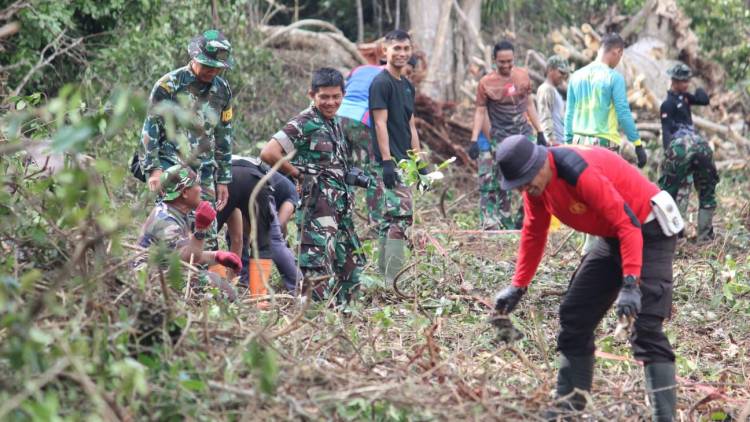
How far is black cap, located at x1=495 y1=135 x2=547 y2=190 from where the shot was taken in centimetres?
455

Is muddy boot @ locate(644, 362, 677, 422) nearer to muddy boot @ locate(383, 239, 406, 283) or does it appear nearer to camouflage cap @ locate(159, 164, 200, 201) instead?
camouflage cap @ locate(159, 164, 200, 201)

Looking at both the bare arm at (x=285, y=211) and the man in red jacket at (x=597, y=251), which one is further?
the bare arm at (x=285, y=211)

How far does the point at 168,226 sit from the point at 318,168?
1.14m

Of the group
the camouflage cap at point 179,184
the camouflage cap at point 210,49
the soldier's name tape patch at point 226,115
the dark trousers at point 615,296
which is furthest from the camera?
the soldier's name tape patch at point 226,115

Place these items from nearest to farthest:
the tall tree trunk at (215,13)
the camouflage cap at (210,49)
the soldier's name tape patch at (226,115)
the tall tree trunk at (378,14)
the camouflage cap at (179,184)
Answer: the camouflage cap at (179,184) → the camouflage cap at (210,49) → the soldier's name tape patch at (226,115) → the tall tree trunk at (215,13) → the tall tree trunk at (378,14)

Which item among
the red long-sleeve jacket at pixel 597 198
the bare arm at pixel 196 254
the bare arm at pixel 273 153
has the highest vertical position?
the red long-sleeve jacket at pixel 597 198

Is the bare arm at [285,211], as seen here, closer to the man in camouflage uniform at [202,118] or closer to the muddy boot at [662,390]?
the man in camouflage uniform at [202,118]

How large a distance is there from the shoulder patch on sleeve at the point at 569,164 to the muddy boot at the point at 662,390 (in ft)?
3.16

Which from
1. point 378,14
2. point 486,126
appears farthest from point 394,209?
point 378,14

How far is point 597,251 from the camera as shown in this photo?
5.05 metres

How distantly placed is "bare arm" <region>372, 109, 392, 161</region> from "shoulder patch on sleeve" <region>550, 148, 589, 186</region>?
3.29 metres

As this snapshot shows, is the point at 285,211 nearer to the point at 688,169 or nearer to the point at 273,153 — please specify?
the point at 273,153

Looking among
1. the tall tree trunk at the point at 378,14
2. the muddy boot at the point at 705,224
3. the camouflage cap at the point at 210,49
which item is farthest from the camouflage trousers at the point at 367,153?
the tall tree trunk at the point at 378,14

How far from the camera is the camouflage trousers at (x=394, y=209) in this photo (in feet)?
26.1
